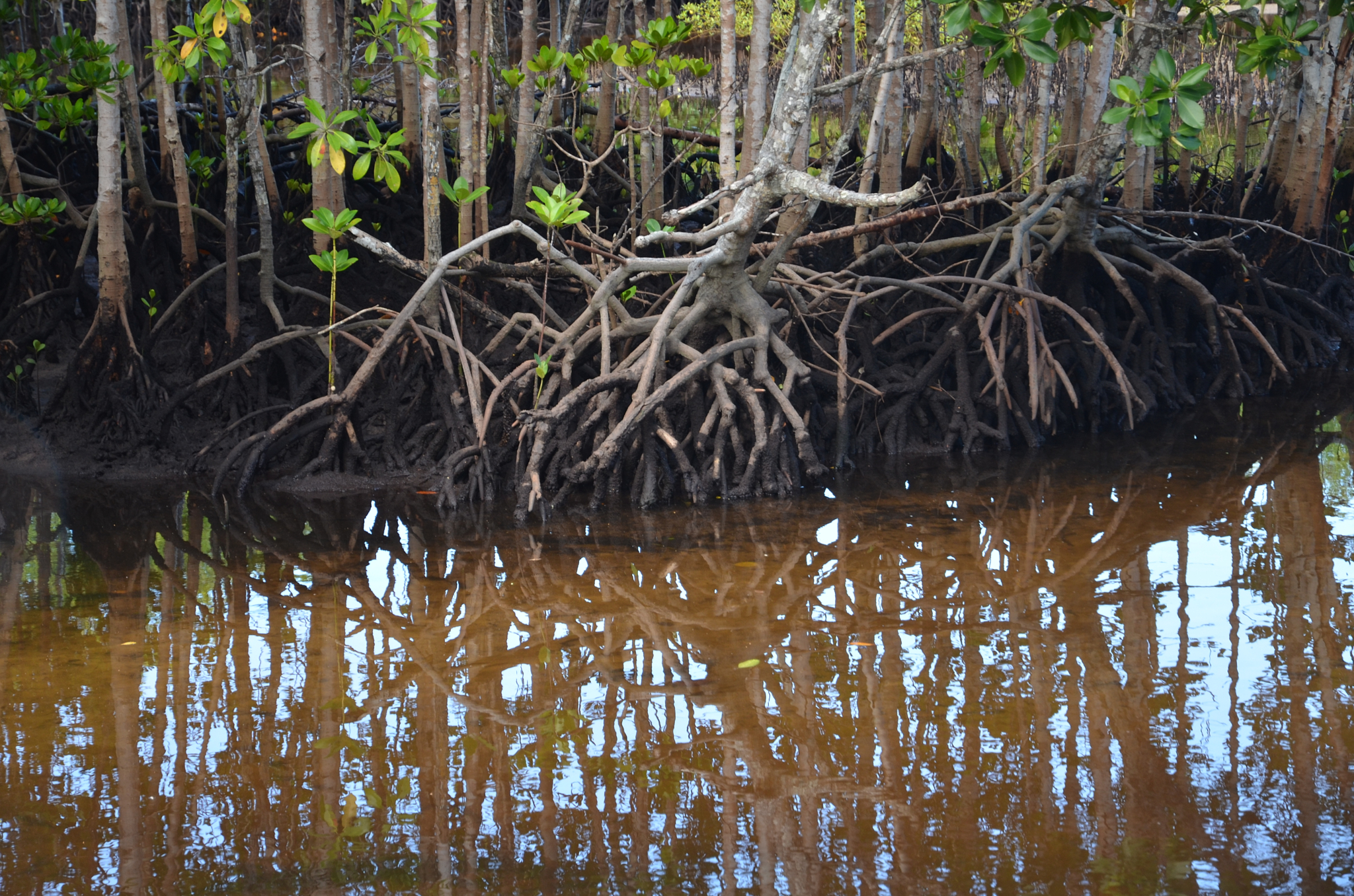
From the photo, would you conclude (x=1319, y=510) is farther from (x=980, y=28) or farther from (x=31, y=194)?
(x=31, y=194)

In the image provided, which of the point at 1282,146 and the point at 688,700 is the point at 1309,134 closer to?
the point at 1282,146

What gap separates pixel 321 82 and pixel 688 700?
162 inches

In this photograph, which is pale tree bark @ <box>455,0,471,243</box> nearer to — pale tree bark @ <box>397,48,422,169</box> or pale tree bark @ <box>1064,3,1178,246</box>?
pale tree bark @ <box>397,48,422,169</box>

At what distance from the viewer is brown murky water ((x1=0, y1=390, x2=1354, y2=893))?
2236 mm

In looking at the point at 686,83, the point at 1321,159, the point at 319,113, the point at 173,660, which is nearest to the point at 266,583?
the point at 173,660

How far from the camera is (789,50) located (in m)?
5.27

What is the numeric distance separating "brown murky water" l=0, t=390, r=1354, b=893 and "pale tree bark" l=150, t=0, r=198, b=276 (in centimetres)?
193

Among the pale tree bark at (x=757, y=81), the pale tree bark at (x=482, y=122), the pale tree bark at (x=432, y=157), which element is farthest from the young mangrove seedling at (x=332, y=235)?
the pale tree bark at (x=757, y=81)

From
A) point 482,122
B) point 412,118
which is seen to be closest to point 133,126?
point 412,118

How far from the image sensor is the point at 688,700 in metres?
2.96

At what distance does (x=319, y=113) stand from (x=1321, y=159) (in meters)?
7.54

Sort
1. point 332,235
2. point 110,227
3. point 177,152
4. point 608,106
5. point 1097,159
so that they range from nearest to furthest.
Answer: point 332,235
point 110,227
point 177,152
point 1097,159
point 608,106

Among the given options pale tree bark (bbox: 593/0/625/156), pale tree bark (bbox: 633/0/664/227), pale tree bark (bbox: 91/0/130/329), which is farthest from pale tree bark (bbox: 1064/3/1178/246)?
pale tree bark (bbox: 91/0/130/329)

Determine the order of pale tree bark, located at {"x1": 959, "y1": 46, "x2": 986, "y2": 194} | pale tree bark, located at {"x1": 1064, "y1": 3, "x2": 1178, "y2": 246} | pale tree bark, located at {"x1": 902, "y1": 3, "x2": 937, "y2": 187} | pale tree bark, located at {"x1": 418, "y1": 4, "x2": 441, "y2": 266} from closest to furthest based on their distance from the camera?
pale tree bark, located at {"x1": 418, "y1": 4, "x2": 441, "y2": 266}
pale tree bark, located at {"x1": 1064, "y1": 3, "x2": 1178, "y2": 246}
pale tree bark, located at {"x1": 959, "y1": 46, "x2": 986, "y2": 194}
pale tree bark, located at {"x1": 902, "y1": 3, "x2": 937, "y2": 187}
